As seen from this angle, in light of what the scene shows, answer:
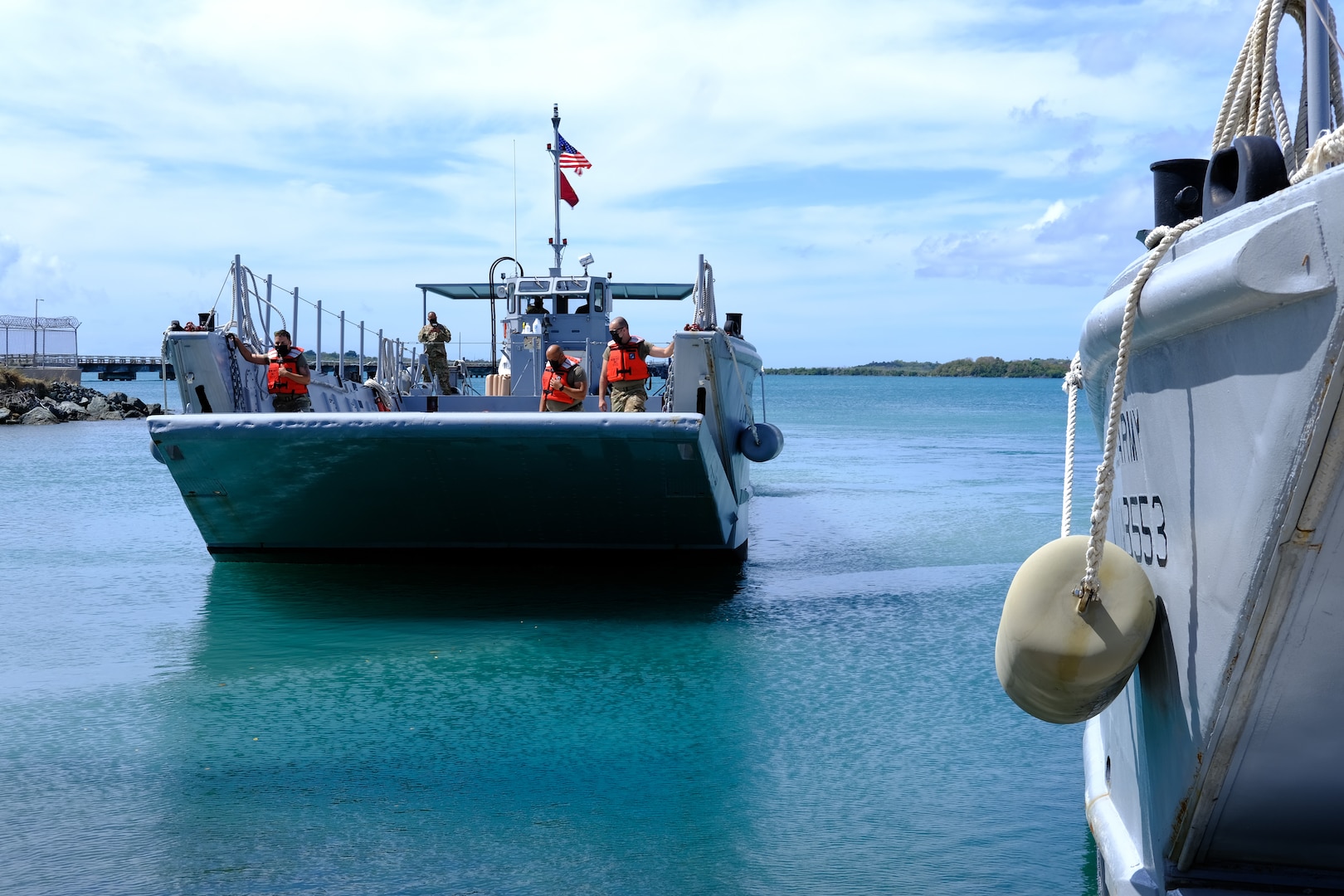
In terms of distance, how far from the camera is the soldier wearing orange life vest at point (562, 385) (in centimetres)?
992

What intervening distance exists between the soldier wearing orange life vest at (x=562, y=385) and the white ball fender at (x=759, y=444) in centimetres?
158

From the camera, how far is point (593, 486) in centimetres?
955

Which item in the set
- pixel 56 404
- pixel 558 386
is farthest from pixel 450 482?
pixel 56 404

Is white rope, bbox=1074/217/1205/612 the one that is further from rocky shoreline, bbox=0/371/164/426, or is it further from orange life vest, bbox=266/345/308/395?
rocky shoreline, bbox=0/371/164/426

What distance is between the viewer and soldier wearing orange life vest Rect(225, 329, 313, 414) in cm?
1030

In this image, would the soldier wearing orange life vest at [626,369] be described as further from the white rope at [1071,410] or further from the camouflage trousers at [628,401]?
the white rope at [1071,410]

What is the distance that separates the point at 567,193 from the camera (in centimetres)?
1598

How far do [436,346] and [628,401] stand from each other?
22.6 feet

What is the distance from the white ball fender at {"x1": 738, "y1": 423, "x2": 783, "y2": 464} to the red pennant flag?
643 centimetres

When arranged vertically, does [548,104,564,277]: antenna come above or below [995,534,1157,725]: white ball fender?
above

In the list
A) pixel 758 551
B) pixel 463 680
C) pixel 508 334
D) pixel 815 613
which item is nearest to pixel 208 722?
pixel 463 680

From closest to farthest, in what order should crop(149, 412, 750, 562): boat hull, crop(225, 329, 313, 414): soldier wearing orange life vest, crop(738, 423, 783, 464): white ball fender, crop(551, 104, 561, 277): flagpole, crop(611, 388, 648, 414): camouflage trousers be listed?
crop(149, 412, 750, 562): boat hull → crop(611, 388, 648, 414): camouflage trousers → crop(225, 329, 313, 414): soldier wearing orange life vest → crop(738, 423, 783, 464): white ball fender → crop(551, 104, 561, 277): flagpole

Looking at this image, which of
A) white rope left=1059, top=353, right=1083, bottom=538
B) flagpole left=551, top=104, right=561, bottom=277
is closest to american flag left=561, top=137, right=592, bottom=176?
flagpole left=551, top=104, right=561, bottom=277

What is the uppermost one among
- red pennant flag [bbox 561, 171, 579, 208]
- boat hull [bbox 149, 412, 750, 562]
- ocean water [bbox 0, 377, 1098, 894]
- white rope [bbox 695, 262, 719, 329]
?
red pennant flag [bbox 561, 171, 579, 208]
